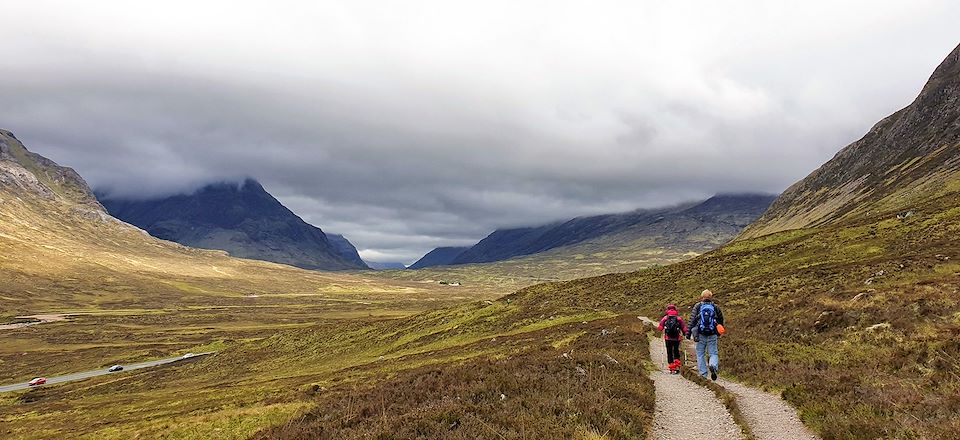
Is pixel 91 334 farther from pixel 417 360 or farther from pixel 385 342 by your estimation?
pixel 417 360

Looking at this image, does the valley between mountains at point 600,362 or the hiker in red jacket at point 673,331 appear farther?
the hiker in red jacket at point 673,331

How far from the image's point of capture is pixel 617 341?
127 ft

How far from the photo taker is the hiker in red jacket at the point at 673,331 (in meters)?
24.8

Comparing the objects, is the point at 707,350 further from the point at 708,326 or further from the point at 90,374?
the point at 90,374

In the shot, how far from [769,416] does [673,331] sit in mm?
9380

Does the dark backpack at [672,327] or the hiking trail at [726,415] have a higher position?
the dark backpack at [672,327]

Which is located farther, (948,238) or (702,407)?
(948,238)

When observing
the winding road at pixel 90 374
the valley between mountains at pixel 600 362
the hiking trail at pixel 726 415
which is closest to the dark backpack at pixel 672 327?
the valley between mountains at pixel 600 362

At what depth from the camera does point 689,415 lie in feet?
56.1

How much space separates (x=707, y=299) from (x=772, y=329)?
18.1 meters

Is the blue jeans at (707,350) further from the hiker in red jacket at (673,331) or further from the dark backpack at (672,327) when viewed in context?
the dark backpack at (672,327)

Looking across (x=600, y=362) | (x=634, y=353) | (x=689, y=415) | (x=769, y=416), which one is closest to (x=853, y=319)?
(x=634, y=353)

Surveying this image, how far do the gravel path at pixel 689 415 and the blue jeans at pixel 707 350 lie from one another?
→ 0.97 m

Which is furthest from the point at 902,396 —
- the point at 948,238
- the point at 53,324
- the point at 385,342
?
the point at 53,324
